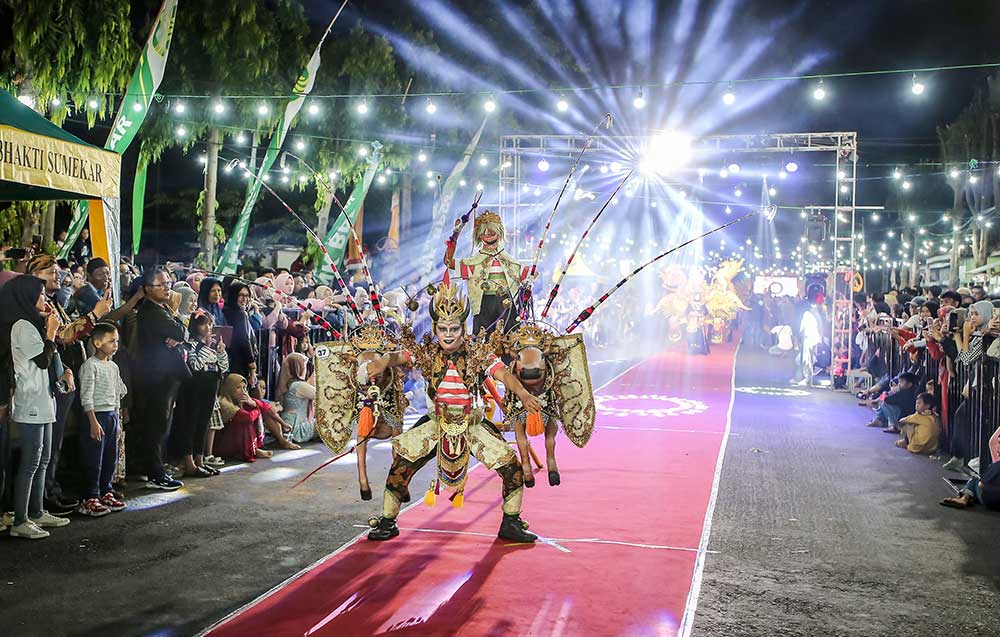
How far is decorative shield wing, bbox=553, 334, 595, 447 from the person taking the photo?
6.61 m

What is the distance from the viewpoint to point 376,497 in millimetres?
7719

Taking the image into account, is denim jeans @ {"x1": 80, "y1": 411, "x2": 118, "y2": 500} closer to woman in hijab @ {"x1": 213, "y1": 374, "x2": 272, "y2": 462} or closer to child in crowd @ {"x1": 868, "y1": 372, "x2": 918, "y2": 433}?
woman in hijab @ {"x1": 213, "y1": 374, "x2": 272, "y2": 462}

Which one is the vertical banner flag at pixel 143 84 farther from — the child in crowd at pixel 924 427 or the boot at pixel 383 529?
the child in crowd at pixel 924 427

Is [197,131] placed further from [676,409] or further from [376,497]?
[376,497]

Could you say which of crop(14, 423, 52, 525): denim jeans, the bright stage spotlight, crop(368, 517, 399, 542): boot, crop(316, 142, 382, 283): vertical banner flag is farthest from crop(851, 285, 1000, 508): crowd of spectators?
crop(316, 142, 382, 283): vertical banner flag

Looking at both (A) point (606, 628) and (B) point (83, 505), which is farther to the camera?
(B) point (83, 505)

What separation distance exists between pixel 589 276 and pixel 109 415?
2271 centimetres

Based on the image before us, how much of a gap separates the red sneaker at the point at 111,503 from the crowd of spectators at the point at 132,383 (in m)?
0.01

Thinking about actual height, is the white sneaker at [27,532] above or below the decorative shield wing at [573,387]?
below

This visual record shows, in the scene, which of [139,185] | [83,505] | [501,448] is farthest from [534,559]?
[139,185]

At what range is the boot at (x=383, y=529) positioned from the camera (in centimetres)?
632

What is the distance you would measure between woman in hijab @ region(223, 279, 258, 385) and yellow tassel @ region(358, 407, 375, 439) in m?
3.87

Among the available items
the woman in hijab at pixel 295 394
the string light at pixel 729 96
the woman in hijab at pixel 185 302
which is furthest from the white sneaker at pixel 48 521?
the string light at pixel 729 96

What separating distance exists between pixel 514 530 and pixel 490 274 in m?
2.21
